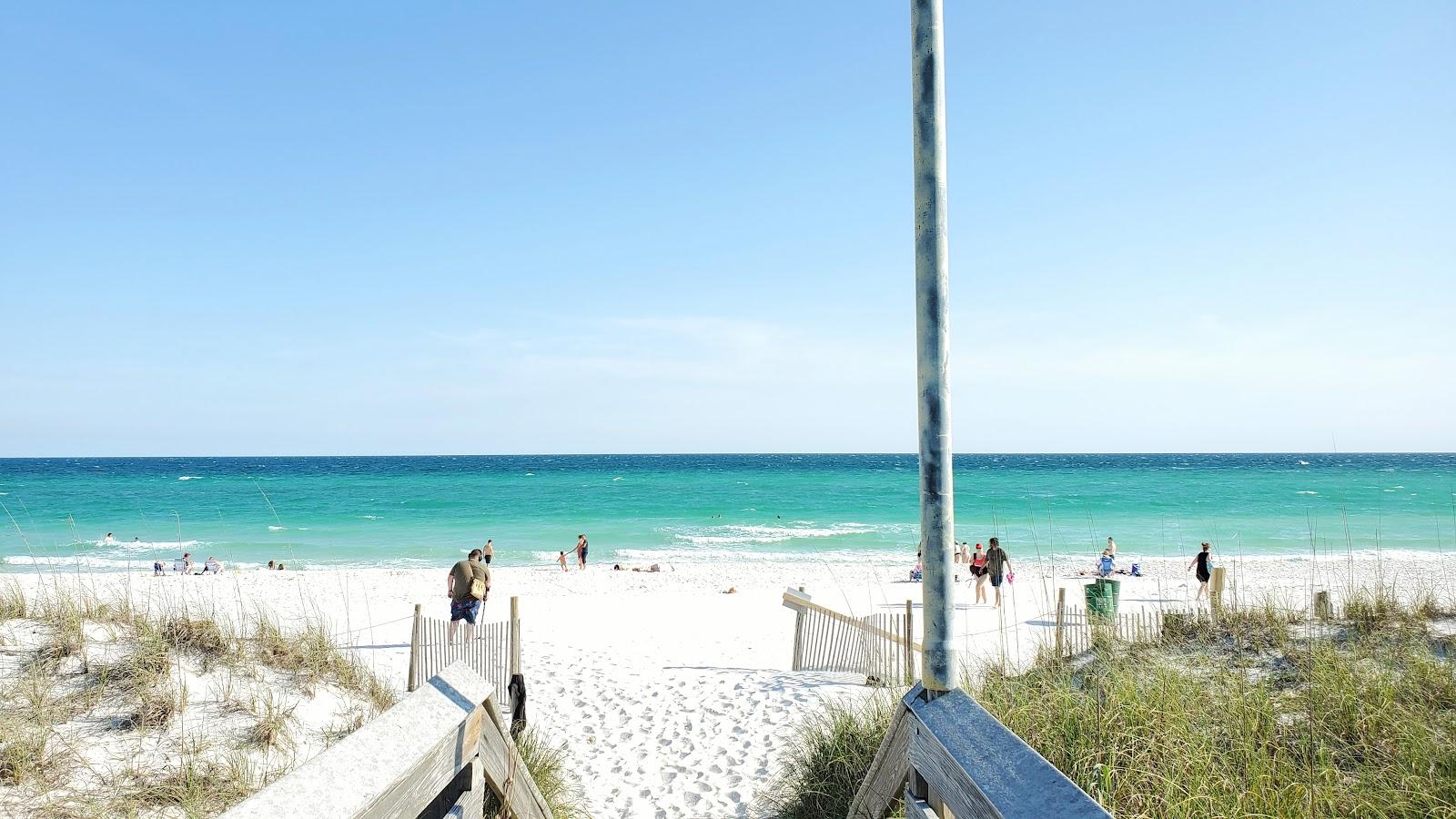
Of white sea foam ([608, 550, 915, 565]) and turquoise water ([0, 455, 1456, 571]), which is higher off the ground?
turquoise water ([0, 455, 1456, 571])

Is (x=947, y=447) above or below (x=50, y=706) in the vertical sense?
above

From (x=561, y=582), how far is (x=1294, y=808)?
24.9 m

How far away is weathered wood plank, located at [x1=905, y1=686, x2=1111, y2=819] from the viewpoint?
5.42 feet

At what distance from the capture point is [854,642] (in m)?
10.9

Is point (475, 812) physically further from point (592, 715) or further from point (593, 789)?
point (592, 715)

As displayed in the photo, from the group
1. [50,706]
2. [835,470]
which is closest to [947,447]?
[50,706]

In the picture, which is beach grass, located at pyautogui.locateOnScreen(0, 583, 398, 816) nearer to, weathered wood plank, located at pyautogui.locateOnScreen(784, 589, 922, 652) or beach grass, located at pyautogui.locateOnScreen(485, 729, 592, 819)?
beach grass, located at pyautogui.locateOnScreen(485, 729, 592, 819)

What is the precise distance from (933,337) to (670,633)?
14.9 meters

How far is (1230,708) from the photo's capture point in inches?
183

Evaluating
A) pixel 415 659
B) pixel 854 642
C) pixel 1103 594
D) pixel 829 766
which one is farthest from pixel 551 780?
pixel 1103 594

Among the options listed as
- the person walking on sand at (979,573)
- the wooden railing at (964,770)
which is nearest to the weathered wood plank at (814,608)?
the wooden railing at (964,770)

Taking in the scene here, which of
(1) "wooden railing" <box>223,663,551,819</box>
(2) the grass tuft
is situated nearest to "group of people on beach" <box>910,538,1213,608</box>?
(2) the grass tuft

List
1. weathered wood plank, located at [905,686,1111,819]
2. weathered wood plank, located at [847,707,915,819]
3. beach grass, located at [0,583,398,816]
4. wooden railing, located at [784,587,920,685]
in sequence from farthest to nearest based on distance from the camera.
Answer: wooden railing, located at [784,587,920,685]
beach grass, located at [0,583,398,816]
weathered wood plank, located at [847,707,915,819]
weathered wood plank, located at [905,686,1111,819]

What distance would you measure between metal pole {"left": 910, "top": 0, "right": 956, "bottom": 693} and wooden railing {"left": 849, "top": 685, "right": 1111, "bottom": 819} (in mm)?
360
